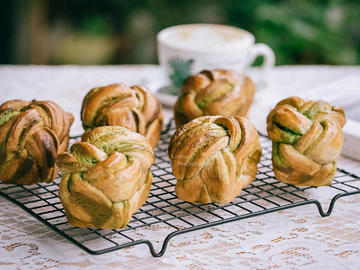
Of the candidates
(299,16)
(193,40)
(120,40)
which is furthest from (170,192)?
(120,40)

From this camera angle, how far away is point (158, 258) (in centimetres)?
123

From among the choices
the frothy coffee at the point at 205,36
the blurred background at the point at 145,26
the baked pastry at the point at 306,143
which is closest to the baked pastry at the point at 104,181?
the baked pastry at the point at 306,143

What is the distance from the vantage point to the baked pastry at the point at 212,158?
4.44ft

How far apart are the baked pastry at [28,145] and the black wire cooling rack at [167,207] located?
0.13 feet

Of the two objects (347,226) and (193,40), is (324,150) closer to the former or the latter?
(347,226)

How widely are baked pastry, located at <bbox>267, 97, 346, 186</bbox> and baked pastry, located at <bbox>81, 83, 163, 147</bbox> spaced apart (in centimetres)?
37

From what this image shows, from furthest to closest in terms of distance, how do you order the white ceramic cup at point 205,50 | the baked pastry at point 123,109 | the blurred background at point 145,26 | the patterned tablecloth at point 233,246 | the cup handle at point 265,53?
the blurred background at point 145,26 < the cup handle at point 265,53 < the white ceramic cup at point 205,50 < the baked pastry at point 123,109 < the patterned tablecloth at point 233,246

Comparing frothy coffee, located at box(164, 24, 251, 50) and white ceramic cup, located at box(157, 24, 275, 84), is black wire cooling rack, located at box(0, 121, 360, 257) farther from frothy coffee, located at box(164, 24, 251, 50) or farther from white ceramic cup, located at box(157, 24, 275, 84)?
frothy coffee, located at box(164, 24, 251, 50)

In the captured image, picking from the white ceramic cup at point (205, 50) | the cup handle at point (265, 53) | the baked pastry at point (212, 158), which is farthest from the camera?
the cup handle at point (265, 53)

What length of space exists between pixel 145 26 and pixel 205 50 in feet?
7.15

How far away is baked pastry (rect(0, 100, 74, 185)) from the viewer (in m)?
1.43

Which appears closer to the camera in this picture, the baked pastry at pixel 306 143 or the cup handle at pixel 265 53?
the baked pastry at pixel 306 143

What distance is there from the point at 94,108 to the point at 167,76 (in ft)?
2.53

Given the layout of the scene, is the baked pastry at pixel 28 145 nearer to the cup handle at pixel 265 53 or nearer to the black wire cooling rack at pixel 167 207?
the black wire cooling rack at pixel 167 207
